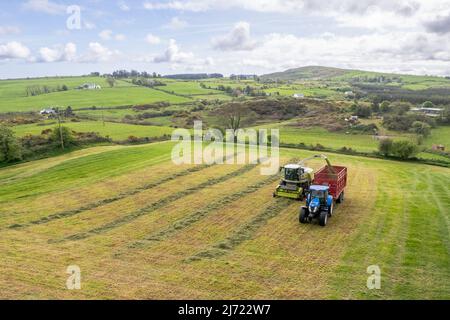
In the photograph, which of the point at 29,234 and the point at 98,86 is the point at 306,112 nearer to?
the point at 29,234

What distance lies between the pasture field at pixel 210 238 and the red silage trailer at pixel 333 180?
108 centimetres

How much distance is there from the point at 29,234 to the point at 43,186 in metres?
10.6

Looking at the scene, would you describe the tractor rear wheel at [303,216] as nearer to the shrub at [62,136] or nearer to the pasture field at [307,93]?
the shrub at [62,136]

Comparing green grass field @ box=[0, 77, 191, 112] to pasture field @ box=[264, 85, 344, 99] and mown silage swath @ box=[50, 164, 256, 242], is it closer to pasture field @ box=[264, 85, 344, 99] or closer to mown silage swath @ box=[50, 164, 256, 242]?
pasture field @ box=[264, 85, 344, 99]

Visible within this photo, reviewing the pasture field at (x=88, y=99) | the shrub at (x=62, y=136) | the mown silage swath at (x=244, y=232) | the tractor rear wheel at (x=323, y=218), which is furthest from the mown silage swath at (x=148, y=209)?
the pasture field at (x=88, y=99)

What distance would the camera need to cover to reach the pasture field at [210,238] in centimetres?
1417

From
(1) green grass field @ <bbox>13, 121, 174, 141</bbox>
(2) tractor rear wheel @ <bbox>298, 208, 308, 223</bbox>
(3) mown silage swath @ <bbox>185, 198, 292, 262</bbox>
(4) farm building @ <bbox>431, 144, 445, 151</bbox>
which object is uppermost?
(1) green grass field @ <bbox>13, 121, 174, 141</bbox>

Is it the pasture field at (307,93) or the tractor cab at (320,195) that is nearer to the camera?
the tractor cab at (320,195)

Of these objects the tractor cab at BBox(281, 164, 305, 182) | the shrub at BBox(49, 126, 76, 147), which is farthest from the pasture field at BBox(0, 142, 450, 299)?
the shrub at BBox(49, 126, 76, 147)

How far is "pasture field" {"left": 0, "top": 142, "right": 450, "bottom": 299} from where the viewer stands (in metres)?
14.2

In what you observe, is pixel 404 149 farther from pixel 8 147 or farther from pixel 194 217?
pixel 8 147

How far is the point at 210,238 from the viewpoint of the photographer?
18781 millimetres

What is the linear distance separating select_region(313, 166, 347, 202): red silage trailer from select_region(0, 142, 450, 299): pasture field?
1.08m
